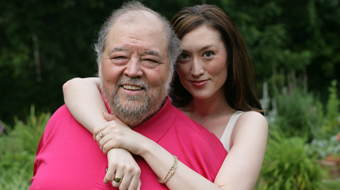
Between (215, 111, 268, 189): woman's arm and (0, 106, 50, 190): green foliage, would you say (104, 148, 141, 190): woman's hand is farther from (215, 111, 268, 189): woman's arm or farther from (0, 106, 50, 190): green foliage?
(0, 106, 50, 190): green foliage

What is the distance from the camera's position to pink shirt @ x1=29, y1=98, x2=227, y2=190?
5.45ft

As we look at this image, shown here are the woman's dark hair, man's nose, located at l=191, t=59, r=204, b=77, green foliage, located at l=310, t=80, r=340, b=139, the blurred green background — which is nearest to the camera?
man's nose, located at l=191, t=59, r=204, b=77

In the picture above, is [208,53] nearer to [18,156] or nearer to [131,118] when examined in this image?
[131,118]

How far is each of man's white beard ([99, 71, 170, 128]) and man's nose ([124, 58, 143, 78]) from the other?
4 cm

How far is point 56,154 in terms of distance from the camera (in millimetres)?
1778

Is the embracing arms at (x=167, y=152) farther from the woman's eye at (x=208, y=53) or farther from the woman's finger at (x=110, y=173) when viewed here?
the woman's eye at (x=208, y=53)

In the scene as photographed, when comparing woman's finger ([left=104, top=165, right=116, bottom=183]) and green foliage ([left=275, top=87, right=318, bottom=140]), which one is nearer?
woman's finger ([left=104, top=165, right=116, bottom=183])

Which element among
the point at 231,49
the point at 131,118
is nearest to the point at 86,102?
the point at 131,118

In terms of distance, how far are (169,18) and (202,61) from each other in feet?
21.1

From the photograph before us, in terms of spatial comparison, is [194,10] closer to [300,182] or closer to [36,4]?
[300,182]

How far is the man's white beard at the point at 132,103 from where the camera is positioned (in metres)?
1.79

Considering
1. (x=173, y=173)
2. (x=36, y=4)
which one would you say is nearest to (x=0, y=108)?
(x=36, y=4)

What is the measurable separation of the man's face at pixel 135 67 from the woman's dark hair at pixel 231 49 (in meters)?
0.64

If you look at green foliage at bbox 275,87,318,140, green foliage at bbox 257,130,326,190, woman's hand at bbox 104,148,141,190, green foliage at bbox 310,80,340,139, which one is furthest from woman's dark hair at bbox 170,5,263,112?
green foliage at bbox 275,87,318,140
